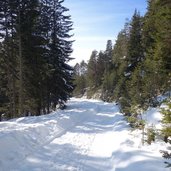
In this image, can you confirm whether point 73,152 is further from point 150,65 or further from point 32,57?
point 32,57

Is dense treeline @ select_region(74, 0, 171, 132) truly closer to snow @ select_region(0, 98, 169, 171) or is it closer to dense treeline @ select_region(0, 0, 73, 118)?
snow @ select_region(0, 98, 169, 171)

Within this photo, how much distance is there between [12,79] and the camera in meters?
27.7

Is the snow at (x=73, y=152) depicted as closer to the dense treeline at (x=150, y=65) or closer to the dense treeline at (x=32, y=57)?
the dense treeline at (x=150, y=65)

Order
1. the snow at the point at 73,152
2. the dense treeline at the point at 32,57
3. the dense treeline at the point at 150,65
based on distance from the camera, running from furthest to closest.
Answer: the dense treeline at the point at 32,57 → the dense treeline at the point at 150,65 → the snow at the point at 73,152

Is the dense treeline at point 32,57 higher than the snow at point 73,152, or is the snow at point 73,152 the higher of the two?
the dense treeline at point 32,57

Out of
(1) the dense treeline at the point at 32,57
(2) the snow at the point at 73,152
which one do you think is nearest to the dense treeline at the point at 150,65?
(2) the snow at the point at 73,152

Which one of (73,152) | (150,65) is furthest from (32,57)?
(73,152)

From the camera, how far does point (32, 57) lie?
28.3 metres

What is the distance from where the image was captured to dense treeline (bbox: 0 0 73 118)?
26312 mm

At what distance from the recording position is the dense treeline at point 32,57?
86.3 ft

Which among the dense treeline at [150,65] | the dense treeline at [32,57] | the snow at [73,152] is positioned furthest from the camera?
the dense treeline at [32,57]

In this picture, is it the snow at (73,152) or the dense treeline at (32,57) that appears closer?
the snow at (73,152)

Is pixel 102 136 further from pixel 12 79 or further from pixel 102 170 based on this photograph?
pixel 12 79

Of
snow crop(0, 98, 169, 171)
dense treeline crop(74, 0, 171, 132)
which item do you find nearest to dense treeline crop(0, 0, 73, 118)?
dense treeline crop(74, 0, 171, 132)
